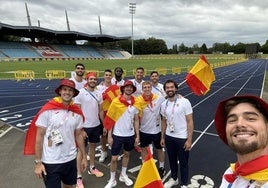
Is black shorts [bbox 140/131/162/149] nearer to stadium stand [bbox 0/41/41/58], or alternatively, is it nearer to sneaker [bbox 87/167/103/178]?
sneaker [bbox 87/167/103/178]

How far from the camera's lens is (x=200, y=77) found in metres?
5.71

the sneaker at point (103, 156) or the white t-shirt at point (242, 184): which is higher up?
the white t-shirt at point (242, 184)

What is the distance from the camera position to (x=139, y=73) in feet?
22.3

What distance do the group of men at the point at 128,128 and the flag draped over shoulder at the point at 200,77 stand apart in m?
0.74

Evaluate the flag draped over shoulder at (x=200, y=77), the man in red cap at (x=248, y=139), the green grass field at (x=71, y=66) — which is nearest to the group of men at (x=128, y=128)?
the man in red cap at (x=248, y=139)

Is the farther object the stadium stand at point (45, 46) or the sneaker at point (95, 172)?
the stadium stand at point (45, 46)

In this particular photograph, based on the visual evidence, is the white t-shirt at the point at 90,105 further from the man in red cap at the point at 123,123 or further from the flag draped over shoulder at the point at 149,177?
the flag draped over shoulder at the point at 149,177

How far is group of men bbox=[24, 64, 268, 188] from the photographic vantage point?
155 centimetres

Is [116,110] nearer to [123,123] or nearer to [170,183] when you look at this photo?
[123,123]

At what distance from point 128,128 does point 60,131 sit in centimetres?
169

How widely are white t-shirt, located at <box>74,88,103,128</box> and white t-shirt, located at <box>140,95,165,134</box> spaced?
0.99m

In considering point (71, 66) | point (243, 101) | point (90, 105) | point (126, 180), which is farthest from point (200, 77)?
point (71, 66)

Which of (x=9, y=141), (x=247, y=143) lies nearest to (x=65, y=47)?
(x=9, y=141)

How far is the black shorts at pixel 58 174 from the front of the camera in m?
3.69
